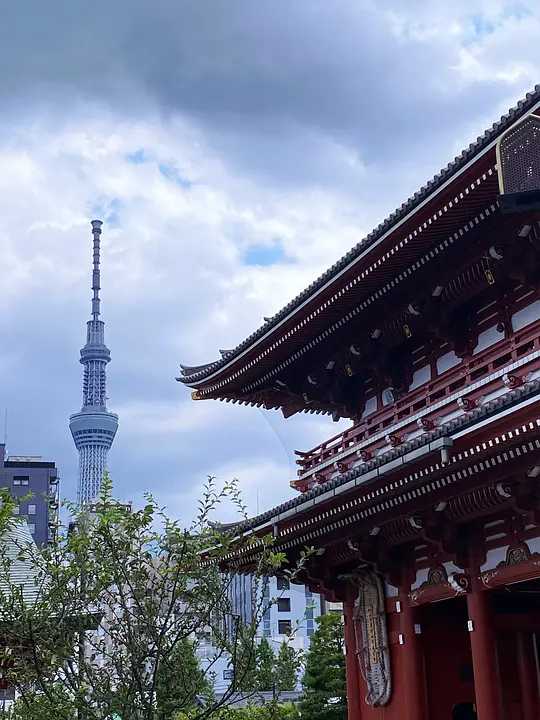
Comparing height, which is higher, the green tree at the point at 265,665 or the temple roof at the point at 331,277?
the temple roof at the point at 331,277

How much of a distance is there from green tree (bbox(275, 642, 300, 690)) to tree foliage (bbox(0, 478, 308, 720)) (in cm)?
46

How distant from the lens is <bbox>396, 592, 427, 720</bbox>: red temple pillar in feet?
61.1

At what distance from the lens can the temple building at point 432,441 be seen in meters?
14.6

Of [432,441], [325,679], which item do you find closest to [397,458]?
[432,441]

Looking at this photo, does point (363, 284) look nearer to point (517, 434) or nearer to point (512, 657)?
point (517, 434)

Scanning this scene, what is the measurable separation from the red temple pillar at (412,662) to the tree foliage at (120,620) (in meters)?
9.73

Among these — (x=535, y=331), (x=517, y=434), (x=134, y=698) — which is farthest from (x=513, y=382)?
(x=134, y=698)

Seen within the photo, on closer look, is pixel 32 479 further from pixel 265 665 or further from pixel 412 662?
pixel 265 665

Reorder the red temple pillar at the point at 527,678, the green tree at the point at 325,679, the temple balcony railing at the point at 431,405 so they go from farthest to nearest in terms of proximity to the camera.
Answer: the green tree at the point at 325,679
the red temple pillar at the point at 527,678
the temple balcony railing at the point at 431,405

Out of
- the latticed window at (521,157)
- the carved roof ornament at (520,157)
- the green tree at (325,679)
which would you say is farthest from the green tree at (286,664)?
the green tree at (325,679)

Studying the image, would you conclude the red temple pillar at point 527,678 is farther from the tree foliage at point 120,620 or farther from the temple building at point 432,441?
the tree foliage at point 120,620

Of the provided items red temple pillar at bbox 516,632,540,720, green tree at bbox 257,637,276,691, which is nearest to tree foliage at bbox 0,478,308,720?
green tree at bbox 257,637,276,691

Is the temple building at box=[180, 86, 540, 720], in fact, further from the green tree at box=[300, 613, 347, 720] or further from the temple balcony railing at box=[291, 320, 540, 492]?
the green tree at box=[300, 613, 347, 720]

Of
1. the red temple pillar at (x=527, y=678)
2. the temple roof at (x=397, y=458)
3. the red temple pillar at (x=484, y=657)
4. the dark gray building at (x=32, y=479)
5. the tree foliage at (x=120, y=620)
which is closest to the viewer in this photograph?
the tree foliage at (x=120, y=620)
